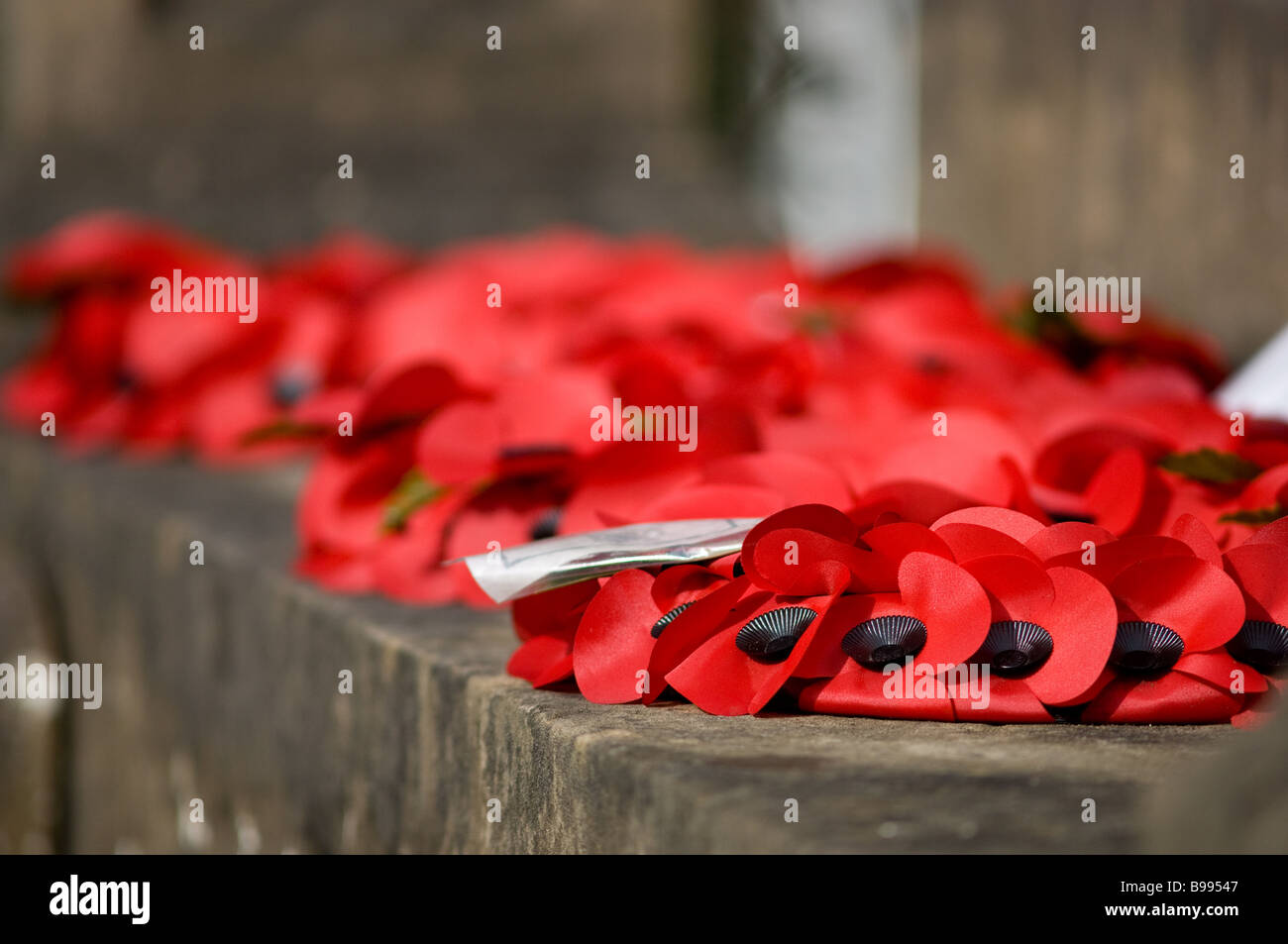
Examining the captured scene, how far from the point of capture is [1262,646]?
99cm

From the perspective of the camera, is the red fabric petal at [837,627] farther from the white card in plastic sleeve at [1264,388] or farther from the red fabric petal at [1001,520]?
the white card in plastic sleeve at [1264,388]

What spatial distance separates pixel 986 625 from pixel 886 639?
70 mm

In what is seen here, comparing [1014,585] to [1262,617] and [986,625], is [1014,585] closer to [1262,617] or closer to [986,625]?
[986,625]

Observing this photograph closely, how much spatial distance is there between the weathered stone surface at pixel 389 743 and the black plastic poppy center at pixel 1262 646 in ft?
0.20

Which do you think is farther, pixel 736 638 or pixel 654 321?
Result: pixel 654 321

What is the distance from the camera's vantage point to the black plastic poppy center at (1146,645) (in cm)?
98

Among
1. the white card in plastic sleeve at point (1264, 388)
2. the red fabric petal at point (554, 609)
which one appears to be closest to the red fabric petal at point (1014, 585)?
the red fabric petal at point (554, 609)

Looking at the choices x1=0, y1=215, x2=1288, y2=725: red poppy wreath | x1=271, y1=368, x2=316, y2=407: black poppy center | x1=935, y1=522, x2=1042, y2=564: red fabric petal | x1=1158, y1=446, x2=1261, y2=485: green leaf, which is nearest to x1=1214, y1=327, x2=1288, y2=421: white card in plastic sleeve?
x1=0, y1=215, x2=1288, y2=725: red poppy wreath

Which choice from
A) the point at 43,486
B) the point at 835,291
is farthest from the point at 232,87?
the point at 835,291

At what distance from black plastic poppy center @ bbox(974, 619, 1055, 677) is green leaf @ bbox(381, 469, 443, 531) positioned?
0.71 m

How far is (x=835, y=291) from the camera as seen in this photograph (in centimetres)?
244

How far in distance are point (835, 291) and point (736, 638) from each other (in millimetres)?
1520

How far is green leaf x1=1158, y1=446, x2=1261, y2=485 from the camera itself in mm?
1189
